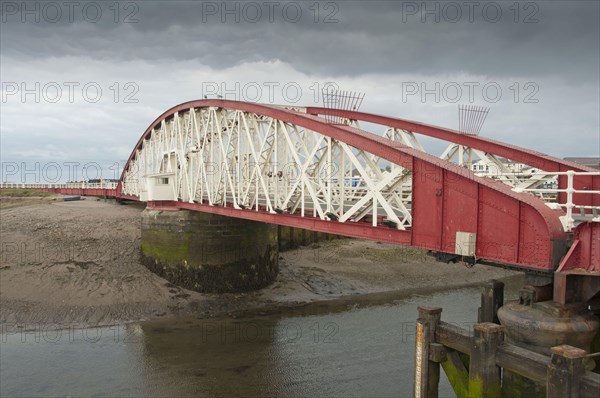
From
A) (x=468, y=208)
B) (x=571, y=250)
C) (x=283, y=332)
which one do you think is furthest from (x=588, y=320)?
(x=283, y=332)

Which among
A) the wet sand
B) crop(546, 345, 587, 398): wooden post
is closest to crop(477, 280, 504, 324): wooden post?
crop(546, 345, 587, 398): wooden post

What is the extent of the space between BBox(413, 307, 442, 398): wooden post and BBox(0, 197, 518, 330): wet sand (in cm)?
1536

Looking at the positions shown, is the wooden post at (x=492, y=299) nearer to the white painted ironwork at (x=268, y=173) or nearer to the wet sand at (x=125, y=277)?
the white painted ironwork at (x=268, y=173)

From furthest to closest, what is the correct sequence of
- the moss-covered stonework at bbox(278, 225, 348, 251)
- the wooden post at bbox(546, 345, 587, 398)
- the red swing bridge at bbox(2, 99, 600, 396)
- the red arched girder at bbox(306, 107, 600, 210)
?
the moss-covered stonework at bbox(278, 225, 348, 251) < the red arched girder at bbox(306, 107, 600, 210) < the red swing bridge at bbox(2, 99, 600, 396) < the wooden post at bbox(546, 345, 587, 398)

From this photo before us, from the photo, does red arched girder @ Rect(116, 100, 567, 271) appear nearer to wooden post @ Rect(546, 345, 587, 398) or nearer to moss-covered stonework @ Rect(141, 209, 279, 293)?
wooden post @ Rect(546, 345, 587, 398)

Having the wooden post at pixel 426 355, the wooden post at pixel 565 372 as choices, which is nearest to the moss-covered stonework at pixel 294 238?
the wooden post at pixel 426 355

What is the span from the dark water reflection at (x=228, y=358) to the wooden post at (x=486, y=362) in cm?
654

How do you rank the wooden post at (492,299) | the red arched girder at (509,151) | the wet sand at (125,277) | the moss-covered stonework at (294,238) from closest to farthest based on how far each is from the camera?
the wooden post at (492,299) < the red arched girder at (509,151) < the wet sand at (125,277) < the moss-covered stonework at (294,238)

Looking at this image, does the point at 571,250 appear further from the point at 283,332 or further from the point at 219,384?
the point at 283,332

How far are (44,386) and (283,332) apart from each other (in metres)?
9.73

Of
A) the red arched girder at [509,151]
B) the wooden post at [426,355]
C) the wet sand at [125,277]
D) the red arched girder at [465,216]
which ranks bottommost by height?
the wet sand at [125,277]

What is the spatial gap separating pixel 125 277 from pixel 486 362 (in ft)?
72.9

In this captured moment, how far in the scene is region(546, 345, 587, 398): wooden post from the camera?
26.3 feet

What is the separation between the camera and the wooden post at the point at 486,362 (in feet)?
31.0
